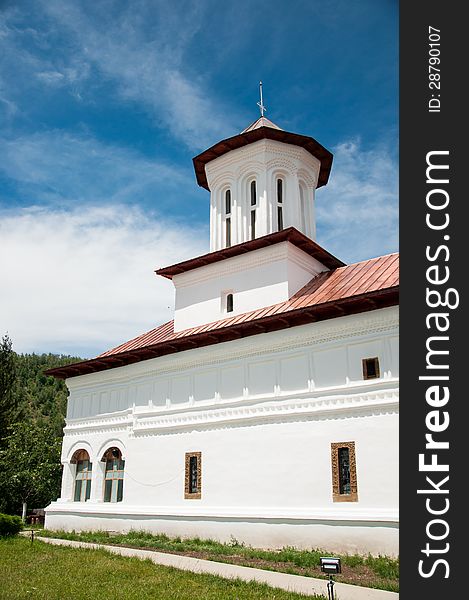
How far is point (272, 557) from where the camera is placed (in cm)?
1243

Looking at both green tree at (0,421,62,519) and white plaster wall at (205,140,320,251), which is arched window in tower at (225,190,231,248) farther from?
green tree at (0,421,62,519)

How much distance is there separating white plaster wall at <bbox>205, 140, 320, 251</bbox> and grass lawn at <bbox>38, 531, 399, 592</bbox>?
9.70 meters

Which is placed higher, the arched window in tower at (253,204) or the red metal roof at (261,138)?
the red metal roof at (261,138)

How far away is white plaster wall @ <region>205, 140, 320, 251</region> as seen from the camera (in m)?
19.6

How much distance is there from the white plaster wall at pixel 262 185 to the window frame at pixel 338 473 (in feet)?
26.2

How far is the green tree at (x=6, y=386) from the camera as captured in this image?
3145 cm

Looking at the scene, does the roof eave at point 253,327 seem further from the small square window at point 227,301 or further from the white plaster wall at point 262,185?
the white plaster wall at point 262,185

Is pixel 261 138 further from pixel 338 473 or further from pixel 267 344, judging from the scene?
pixel 338 473

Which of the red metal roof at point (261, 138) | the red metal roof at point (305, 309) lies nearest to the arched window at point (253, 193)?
the red metal roof at point (261, 138)

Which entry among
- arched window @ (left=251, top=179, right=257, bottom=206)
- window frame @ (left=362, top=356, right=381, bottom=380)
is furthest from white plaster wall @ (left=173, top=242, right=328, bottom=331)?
window frame @ (left=362, top=356, right=381, bottom=380)

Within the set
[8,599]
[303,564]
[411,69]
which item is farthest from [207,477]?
[411,69]

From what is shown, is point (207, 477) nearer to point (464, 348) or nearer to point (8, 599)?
point (8, 599)

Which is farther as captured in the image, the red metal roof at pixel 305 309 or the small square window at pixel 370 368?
the red metal roof at pixel 305 309

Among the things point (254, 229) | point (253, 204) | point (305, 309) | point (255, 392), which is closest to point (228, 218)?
point (253, 204)
